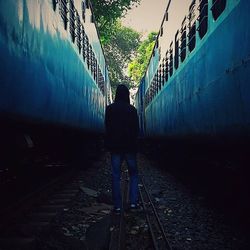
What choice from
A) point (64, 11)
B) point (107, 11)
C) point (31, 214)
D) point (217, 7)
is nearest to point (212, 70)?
point (217, 7)

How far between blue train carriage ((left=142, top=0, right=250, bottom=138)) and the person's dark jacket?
86 cm

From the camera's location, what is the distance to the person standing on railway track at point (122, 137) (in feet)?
19.3

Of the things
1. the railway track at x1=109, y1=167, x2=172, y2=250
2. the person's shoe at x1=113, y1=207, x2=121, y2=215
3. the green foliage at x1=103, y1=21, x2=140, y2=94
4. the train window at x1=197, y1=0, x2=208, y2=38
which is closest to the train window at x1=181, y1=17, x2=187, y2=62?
the train window at x1=197, y1=0, x2=208, y2=38

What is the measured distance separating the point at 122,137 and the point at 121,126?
0.52 feet

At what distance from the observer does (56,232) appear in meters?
4.49

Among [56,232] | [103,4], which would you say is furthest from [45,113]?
[103,4]

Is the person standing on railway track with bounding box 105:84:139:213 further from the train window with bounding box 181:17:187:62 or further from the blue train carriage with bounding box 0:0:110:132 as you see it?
the train window with bounding box 181:17:187:62

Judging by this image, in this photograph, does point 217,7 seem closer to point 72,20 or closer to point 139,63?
point 72,20

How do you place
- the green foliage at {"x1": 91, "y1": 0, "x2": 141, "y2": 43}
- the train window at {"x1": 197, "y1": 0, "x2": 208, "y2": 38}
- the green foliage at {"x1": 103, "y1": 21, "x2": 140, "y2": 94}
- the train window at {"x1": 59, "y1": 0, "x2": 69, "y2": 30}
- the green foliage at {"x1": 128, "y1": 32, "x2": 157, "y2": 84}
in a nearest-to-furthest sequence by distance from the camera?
1. the train window at {"x1": 197, "y1": 0, "x2": 208, "y2": 38}
2. the train window at {"x1": 59, "y1": 0, "x2": 69, "y2": 30}
3. the green foliage at {"x1": 91, "y1": 0, "x2": 141, "y2": 43}
4. the green foliage at {"x1": 103, "y1": 21, "x2": 140, "y2": 94}
5. the green foliage at {"x1": 128, "y1": 32, "x2": 157, "y2": 84}

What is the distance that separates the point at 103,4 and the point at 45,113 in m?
25.3

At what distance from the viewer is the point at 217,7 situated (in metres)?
4.66

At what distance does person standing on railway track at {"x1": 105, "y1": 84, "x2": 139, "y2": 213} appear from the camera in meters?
5.88

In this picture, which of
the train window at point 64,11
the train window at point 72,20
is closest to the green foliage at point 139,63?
the train window at point 72,20

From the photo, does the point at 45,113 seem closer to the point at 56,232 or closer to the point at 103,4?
the point at 56,232
